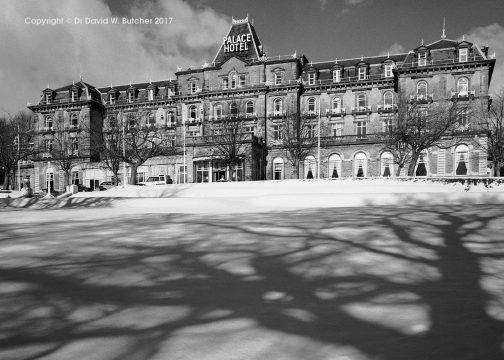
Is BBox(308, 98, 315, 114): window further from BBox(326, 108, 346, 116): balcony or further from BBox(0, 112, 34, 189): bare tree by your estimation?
BBox(0, 112, 34, 189): bare tree

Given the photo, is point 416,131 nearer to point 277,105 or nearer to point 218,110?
point 277,105

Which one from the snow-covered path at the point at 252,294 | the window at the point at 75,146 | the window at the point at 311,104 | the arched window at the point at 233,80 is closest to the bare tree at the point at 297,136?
the window at the point at 311,104

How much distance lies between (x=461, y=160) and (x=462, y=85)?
9999 mm

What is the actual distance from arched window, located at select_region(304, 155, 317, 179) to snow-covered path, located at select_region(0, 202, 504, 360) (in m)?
43.7

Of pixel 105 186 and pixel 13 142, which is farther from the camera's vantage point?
pixel 13 142

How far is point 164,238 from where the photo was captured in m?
5.85

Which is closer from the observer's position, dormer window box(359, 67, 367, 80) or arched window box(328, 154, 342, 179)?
arched window box(328, 154, 342, 179)

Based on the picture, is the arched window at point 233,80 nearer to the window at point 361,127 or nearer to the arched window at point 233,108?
the arched window at point 233,108

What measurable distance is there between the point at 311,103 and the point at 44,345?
52.9m

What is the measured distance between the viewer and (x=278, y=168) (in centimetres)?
5116

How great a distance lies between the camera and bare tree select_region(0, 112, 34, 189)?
49.8 metres

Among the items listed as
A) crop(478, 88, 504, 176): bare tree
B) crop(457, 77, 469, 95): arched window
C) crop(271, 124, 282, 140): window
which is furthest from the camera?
Answer: crop(271, 124, 282, 140): window

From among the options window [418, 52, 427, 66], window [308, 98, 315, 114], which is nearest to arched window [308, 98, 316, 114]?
window [308, 98, 315, 114]

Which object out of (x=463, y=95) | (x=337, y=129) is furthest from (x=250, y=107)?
(x=463, y=95)
